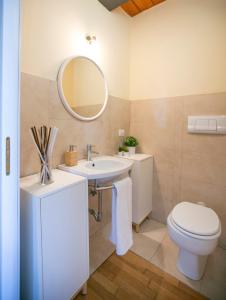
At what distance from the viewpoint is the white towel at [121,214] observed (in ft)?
4.08

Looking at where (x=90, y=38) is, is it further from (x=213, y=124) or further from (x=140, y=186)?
(x=140, y=186)

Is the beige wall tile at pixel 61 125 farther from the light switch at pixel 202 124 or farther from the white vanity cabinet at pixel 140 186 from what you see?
the light switch at pixel 202 124

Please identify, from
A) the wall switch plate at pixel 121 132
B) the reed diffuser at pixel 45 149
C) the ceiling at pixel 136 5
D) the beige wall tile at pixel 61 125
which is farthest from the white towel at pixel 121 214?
the ceiling at pixel 136 5

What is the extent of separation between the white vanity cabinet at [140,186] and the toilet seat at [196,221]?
0.42 meters

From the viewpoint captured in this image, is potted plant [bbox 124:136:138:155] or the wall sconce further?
potted plant [bbox 124:136:138:155]

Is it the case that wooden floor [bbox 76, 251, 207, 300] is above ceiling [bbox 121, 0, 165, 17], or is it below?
below

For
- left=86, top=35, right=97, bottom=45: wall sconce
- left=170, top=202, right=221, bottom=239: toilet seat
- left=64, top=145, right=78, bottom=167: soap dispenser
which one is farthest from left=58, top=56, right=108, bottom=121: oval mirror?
left=170, top=202, right=221, bottom=239: toilet seat

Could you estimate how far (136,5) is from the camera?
179cm

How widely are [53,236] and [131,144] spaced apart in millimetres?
1304

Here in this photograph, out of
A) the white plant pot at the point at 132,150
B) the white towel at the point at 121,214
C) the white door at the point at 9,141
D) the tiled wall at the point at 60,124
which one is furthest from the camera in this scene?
the white plant pot at the point at 132,150

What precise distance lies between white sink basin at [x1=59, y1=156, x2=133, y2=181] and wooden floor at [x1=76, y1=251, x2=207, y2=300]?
2.57 feet

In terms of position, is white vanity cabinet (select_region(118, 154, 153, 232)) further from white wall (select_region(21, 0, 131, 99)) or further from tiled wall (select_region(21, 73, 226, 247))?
white wall (select_region(21, 0, 131, 99))

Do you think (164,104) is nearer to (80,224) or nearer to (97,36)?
(97,36)

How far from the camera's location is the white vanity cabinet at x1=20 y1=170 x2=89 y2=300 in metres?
0.80
